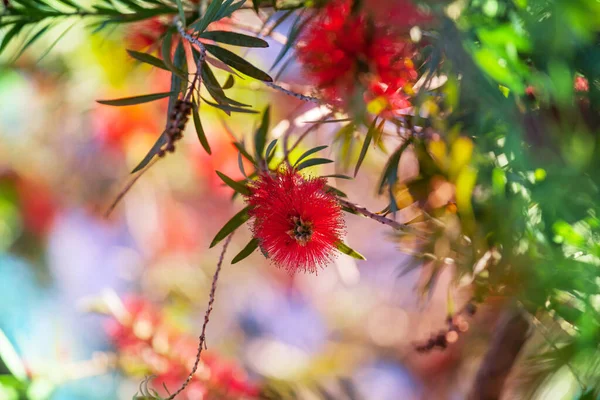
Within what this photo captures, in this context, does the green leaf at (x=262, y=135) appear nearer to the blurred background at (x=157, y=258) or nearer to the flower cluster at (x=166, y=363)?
the flower cluster at (x=166, y=363)

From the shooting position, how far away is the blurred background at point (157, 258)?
0.91 m

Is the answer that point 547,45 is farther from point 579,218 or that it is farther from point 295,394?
point 295,394

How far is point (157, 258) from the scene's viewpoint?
1.10 m

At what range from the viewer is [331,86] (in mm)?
307

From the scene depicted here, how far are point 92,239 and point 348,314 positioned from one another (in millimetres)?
634

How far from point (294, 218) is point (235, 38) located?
0.11 metres

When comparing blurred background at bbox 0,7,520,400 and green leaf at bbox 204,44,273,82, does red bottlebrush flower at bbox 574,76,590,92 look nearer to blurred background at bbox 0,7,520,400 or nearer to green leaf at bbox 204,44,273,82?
green leaf at bbox 204,44,273,82

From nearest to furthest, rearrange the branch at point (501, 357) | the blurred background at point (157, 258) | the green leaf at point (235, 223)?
the green leaf at point (235, 223) < the branch at point (501, 357) < the blurred background at point (157, 258)

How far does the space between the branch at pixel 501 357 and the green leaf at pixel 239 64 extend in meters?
0.29

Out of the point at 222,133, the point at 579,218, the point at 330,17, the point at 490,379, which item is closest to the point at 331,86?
the point at 330,17

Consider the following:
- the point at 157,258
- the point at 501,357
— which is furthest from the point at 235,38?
the point at 157,258

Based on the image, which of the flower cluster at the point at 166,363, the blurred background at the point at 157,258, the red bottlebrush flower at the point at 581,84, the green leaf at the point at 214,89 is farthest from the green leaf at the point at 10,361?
the red bottlebrush flower at the point at 581,84

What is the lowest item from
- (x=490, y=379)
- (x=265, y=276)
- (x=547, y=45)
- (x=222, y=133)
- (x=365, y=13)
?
(x=490, y=379)

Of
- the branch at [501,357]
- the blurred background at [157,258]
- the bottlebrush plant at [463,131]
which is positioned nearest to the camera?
the bottlebrush plant at [463,131]
